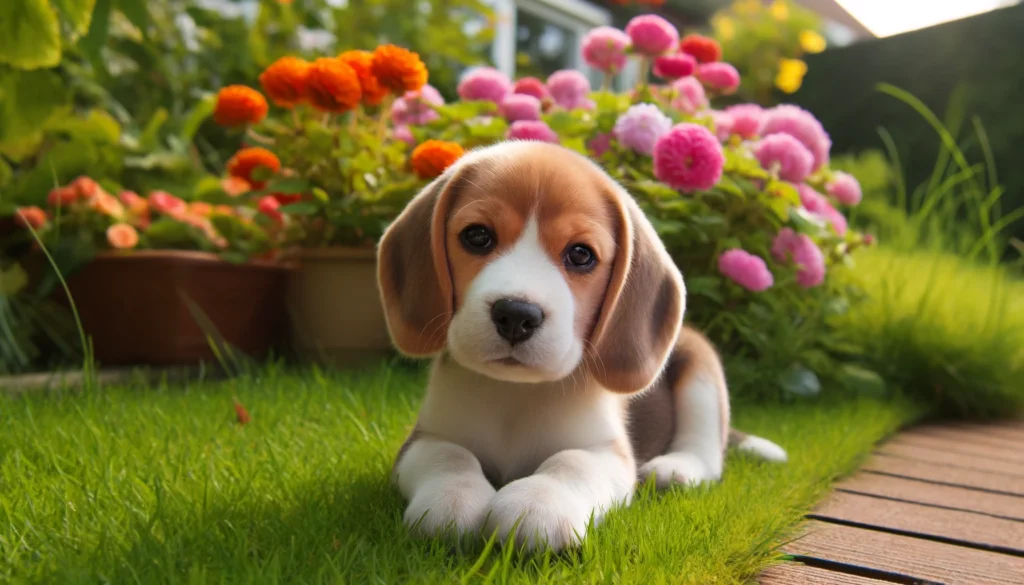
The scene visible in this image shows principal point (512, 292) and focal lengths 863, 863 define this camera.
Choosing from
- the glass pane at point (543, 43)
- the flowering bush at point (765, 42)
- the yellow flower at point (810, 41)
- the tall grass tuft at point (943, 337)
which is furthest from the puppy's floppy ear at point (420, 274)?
the yellow flower at point (810, 41)

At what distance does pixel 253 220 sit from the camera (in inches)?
179

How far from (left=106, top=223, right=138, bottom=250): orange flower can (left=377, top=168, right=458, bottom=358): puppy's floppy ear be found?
7.66 feet

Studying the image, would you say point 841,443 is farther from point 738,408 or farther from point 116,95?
point 116,95

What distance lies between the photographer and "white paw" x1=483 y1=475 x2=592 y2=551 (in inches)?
65.2

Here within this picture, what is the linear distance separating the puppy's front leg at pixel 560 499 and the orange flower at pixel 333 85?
2.24 metres

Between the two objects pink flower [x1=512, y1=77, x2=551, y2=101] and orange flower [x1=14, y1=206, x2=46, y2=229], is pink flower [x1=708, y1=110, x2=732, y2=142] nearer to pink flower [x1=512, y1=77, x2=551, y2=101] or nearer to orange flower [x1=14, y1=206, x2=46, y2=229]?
pink flower [x1=512, y1=77, x2=551, y2=101]

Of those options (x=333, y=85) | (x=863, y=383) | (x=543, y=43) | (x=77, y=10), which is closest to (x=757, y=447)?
(x=863, y=383)

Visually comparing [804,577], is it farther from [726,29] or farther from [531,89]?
[726,29]

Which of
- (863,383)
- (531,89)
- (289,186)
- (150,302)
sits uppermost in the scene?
(531,89)

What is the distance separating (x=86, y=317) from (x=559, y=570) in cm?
330

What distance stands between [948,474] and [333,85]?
9.59 ft

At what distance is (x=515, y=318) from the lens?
5.79 ft

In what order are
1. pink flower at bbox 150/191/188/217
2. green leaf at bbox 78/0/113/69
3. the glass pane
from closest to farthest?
green leaf at bbox 78/0/113/69 → pink flower at bbox 150/191/188/217 → the glass pane

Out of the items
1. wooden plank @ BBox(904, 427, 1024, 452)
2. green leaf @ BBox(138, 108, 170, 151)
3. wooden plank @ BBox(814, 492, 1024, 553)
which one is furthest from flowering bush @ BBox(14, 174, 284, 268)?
wooden plank @ BBox(904, 427, 1024, 452)
